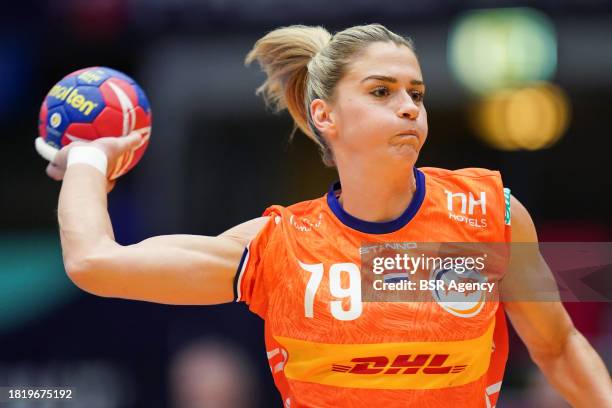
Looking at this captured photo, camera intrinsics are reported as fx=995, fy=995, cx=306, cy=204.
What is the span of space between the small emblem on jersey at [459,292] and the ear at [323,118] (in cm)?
63

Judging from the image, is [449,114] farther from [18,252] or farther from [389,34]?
[389,34]

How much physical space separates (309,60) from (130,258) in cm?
109

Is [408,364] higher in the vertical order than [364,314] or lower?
lower

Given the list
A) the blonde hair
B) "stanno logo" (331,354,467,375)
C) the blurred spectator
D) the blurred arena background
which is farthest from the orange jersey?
the blurred arena background

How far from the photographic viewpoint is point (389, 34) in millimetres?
Answer: 3545

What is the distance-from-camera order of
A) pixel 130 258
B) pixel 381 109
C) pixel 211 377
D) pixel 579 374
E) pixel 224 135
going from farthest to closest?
pixel 224 135 → pixel 211 377 → pixel 579 374 → pixel 381 109 → pixel 130 258

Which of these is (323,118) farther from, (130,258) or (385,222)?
(130,258)

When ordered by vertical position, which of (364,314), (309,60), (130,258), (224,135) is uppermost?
(309,60)

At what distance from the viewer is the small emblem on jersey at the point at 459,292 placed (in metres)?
3.33

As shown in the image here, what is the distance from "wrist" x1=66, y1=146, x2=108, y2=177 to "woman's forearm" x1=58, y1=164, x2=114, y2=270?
57 millimetres

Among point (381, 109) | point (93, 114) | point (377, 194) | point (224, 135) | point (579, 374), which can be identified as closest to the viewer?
point (381, 109)

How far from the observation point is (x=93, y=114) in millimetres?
3762

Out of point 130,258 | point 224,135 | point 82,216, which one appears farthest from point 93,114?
point 224,135

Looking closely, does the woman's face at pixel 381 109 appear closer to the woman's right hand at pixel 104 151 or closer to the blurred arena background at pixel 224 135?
the woman's right hand at pixel 104 151
